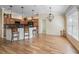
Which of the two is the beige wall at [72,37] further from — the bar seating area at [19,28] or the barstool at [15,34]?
the barstool at [15,34]

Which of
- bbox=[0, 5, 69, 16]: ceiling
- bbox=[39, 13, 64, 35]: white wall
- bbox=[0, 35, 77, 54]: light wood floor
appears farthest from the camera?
bbox=[39, 13, 64, 35]: white wall

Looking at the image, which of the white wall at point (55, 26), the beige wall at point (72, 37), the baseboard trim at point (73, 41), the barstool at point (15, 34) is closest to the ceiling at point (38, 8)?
the beige wall at point (72, 37)

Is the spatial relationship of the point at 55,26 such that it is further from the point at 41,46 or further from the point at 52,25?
the point at 41,46

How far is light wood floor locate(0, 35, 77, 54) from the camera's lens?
3297 millimetres

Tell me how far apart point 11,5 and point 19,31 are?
77cm

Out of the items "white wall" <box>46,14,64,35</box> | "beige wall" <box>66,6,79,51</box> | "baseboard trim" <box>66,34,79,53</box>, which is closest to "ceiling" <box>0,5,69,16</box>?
"beige wall" <box>66,6,79,51</box>

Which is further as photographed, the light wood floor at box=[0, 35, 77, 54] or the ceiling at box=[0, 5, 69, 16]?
the light wood floor at box=[0, 35, 77, 54]

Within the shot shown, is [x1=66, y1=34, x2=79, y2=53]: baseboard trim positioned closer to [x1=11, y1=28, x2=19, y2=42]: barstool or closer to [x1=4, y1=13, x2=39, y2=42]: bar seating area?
[x1=4, y1=13, x2=39, y2=42]: bar seating area

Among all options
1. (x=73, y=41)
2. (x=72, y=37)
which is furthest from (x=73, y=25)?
(x=73, y=41)

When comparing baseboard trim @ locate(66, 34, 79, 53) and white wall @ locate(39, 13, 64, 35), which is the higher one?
white wall @ locate(39, 13, 64, 35)

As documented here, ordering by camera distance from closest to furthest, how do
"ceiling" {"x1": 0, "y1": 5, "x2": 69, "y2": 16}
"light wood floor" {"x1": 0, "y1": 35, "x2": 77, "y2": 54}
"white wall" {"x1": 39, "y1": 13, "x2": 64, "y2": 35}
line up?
"ceiling" {"x1": 0, "y1": 5, "x2": 69, "y2": 16} → "light wood floor" {"x1": 0, "y1": 35, "x2": 77, "y2": 54} → "white wall" {"x1": 39, "y1": 13, "x2": 64, "y2": 35}
